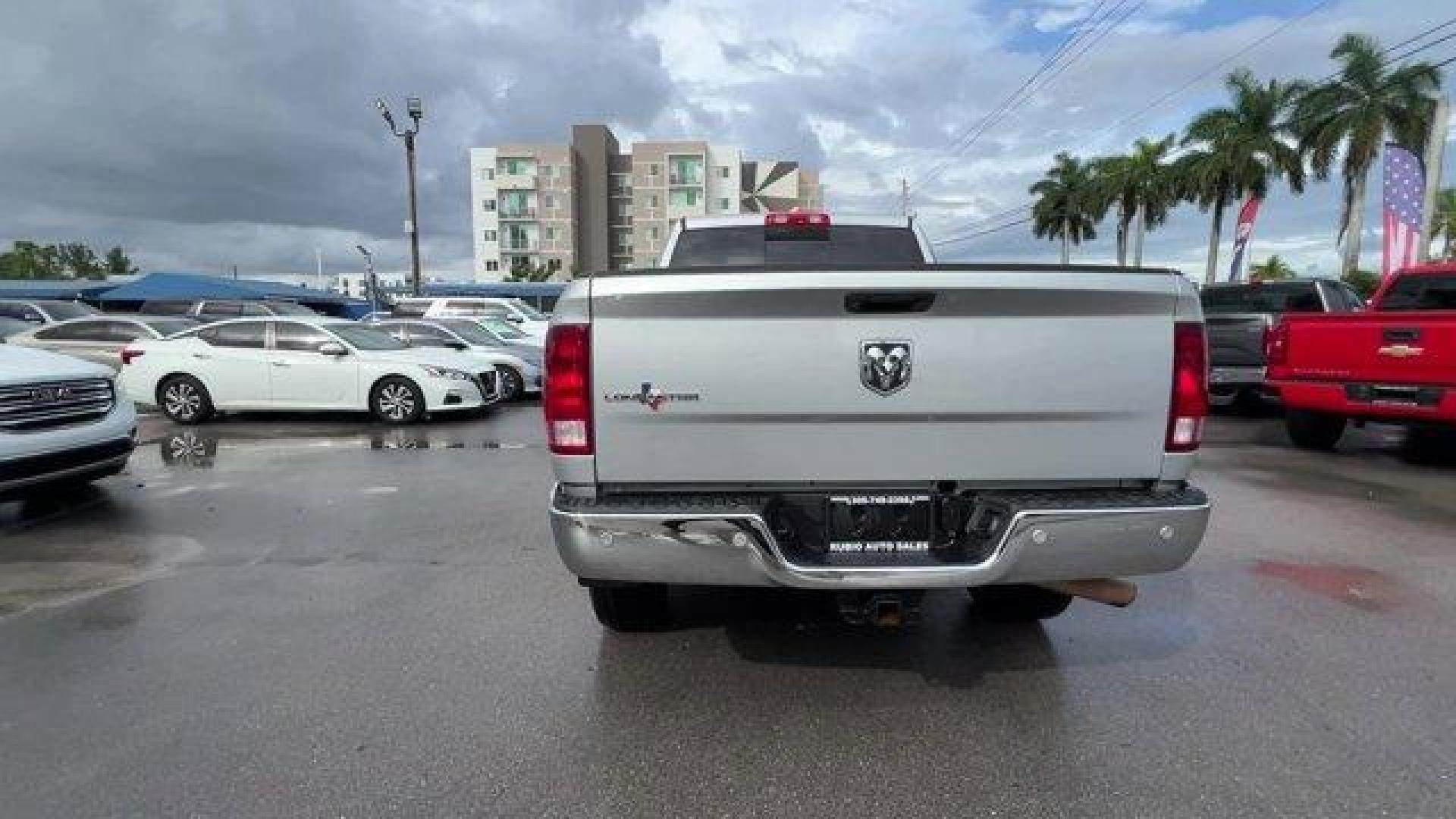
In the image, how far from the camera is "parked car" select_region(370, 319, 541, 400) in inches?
598

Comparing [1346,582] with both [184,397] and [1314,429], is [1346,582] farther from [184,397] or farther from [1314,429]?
[184,397]

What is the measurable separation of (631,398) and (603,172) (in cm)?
9585

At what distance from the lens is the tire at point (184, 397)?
12469 mm

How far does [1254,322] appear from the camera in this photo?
12.1m

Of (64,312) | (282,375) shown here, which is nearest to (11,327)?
(64,312)

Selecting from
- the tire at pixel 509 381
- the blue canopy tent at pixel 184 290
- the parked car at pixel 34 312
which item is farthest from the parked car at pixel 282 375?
the blue canopy tent at pixel 184 290

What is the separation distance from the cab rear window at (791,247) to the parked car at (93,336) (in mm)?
12713

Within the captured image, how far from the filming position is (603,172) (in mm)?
94625

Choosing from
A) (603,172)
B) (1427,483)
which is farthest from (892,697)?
(603,172)

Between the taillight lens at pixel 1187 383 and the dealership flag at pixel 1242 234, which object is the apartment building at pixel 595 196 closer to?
the dealership flag at pixel 1242 234

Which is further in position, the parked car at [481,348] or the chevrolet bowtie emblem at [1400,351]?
the parked car at [481,348]

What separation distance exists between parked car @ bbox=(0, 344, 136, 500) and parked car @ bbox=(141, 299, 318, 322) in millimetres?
23339

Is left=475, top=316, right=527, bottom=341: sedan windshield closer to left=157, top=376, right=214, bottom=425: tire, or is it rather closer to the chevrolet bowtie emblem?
left=157, top=376, right=214, bottom=425: tire

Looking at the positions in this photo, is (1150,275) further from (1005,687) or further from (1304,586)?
(1304,586)
